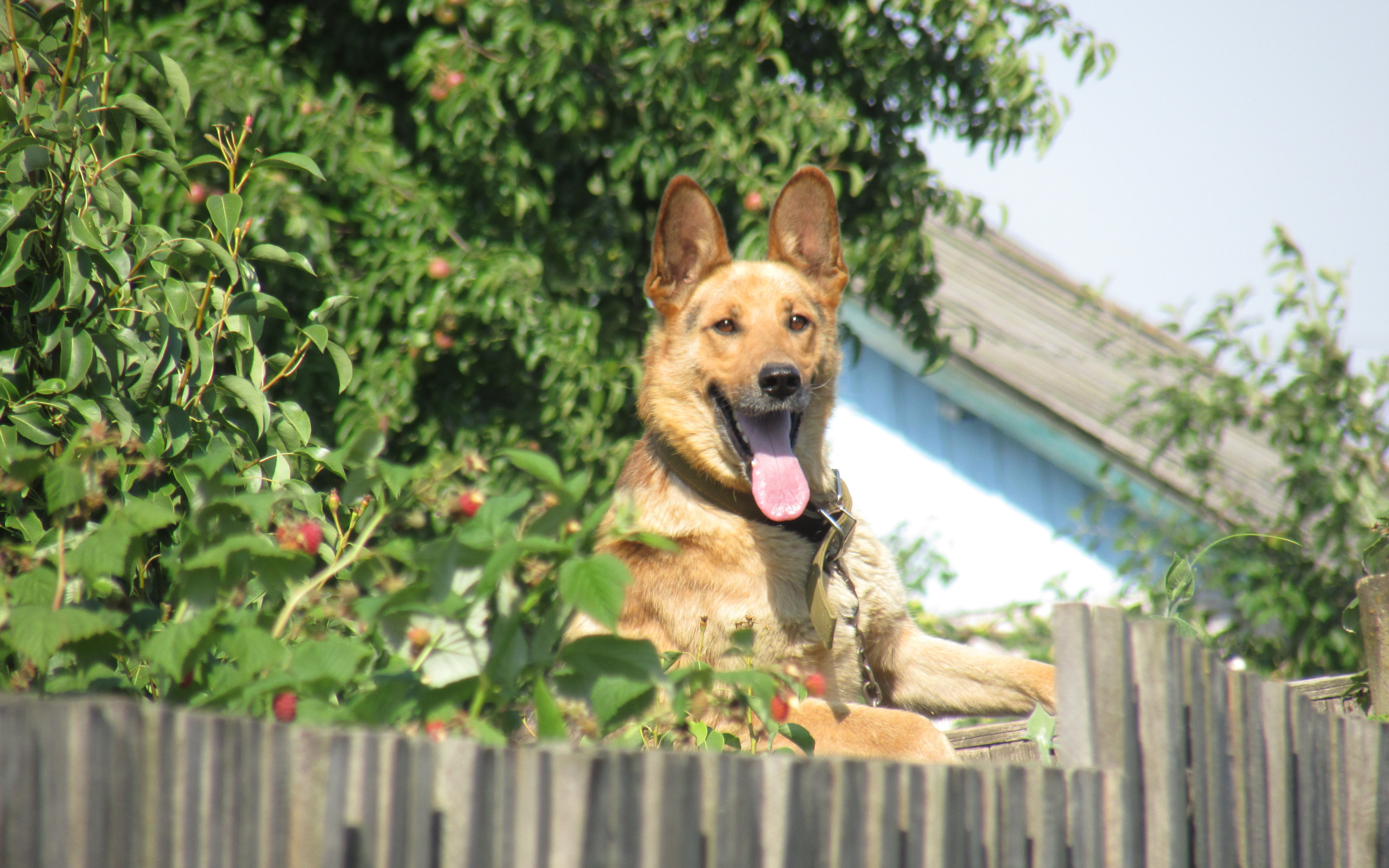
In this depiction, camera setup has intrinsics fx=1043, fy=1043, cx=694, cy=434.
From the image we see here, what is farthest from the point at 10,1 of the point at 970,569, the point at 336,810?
the point at 970,569

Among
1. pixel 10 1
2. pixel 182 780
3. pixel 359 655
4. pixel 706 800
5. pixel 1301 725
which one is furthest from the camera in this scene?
pixel 10 1

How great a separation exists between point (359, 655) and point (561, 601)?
263 millimetres

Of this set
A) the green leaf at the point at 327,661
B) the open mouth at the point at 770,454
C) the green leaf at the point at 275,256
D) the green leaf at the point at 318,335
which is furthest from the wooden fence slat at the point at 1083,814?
the open mouth at the point at 770,454

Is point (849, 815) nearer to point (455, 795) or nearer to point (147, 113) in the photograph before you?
point (455, 795)

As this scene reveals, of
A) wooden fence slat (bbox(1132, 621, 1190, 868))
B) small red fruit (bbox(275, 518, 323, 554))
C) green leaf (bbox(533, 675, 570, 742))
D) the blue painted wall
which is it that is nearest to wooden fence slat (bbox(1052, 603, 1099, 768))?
wooden fence slat (bbox(1132, 621, 1190, 868))

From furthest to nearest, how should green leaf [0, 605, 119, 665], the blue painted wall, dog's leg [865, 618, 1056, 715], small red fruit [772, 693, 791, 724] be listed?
the blue painted wall, dog's leg [865, 618, 1056, 715], small red fruit [772, 693, 791, 724], green leaf [0, 605, 119, 665]

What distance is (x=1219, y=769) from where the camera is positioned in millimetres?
1638

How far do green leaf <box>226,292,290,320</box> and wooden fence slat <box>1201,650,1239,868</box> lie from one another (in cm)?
190

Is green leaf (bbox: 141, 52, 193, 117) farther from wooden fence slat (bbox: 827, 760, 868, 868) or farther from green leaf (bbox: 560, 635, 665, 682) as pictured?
wooden fence slat (bbox: 827, 760, 868, 868)

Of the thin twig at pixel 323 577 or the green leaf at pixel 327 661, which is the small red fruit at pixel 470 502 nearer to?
the thin twig at pixel 323 577

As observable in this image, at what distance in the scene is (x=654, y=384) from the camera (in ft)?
12.3

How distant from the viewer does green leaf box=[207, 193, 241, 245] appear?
2.14 metres

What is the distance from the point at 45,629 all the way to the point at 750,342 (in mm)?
2676

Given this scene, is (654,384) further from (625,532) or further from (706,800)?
(706,800)
